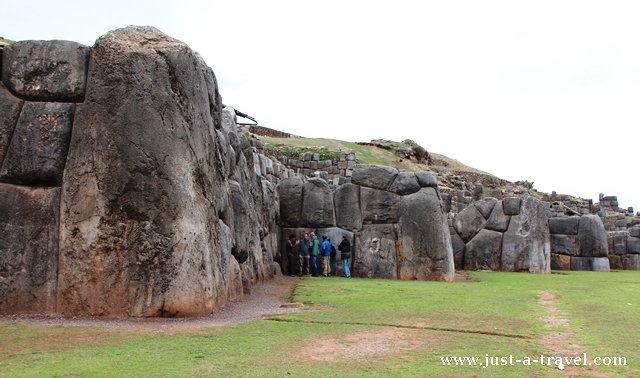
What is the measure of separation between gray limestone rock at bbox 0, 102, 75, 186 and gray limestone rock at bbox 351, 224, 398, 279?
12163 millimetres

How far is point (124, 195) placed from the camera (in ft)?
34.7

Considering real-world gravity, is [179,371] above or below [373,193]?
below

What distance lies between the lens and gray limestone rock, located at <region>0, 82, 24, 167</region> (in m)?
11.0

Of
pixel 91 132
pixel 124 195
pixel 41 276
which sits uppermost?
pixel 91 132

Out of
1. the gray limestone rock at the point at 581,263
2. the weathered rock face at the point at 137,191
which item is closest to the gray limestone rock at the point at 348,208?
the weathered rock face at the point at 137,191

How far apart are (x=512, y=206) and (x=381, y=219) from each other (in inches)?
279

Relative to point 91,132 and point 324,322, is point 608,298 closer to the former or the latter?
point 324,322

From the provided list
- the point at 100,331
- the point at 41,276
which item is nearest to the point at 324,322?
the point at 100,331

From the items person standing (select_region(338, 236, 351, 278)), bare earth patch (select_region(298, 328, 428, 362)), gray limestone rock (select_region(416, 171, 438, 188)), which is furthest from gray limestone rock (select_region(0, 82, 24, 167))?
gray limestone rock (select_region(416, 171, 438, 188))

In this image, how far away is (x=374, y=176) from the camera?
71.3 feet

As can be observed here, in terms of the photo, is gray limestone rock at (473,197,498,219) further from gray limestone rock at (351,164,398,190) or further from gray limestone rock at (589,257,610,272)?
gray limestone rock at (351,164,398,190)

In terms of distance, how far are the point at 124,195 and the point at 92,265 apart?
1218 mm

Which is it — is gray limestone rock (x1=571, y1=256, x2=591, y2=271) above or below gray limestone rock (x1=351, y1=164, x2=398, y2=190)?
below

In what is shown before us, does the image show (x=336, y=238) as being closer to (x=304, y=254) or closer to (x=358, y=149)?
(x=304, y=254)
